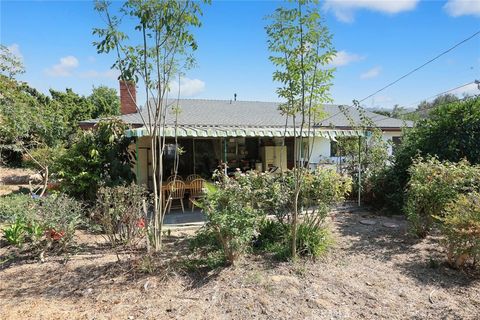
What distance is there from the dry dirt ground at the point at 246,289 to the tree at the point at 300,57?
93cm

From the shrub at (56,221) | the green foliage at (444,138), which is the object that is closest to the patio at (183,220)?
the shrub at (56,221)

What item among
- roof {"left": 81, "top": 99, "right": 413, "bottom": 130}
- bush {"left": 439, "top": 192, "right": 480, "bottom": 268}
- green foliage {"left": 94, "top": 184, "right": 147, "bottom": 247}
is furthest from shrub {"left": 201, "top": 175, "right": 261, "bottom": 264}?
roof {"left": 81, "top": 99, "right": 413, "bottom": 130}

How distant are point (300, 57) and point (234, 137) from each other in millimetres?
7331

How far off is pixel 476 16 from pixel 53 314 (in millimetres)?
15437

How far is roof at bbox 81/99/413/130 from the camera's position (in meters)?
14.4

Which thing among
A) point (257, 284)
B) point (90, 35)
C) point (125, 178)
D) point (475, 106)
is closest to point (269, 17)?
point (90, 35)

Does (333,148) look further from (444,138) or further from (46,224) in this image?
(46,224)

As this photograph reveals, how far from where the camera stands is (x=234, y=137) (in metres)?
12.2

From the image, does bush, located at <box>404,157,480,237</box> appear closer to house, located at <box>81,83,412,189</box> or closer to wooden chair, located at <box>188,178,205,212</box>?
house, located at <box>81,83,412,189</box>

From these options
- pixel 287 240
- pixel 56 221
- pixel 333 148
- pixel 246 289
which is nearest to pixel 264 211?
pixel 287 240

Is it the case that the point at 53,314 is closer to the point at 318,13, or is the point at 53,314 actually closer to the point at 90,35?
the point at 90,35

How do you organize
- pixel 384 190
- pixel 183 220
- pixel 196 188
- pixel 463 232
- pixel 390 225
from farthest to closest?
pixel 384 190 < pixel 196 188 < pixel 183 220 < pixel 390 225 < pixel 463 232

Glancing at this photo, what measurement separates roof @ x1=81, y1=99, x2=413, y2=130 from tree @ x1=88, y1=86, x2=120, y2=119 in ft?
51.7

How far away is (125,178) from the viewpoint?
859 cm
